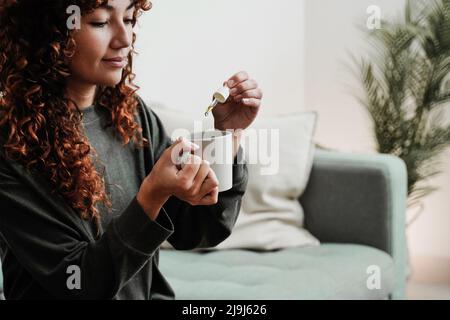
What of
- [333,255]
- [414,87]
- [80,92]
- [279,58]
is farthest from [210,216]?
[279,58]

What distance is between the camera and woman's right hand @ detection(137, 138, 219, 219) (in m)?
0.97

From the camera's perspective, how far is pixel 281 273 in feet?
6.80

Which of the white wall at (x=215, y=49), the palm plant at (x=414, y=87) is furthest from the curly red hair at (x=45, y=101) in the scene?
the palm plant at (x=414, y=87)

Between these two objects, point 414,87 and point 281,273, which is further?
point 414,87

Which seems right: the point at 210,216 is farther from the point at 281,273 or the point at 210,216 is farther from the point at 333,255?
the point at 333,255

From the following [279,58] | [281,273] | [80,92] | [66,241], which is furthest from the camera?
[279,58]

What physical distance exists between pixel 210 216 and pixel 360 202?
3.90 feet

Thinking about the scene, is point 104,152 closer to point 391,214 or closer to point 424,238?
point 391,214

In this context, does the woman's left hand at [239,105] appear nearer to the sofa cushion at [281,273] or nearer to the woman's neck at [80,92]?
the woman's neck at [80,92]

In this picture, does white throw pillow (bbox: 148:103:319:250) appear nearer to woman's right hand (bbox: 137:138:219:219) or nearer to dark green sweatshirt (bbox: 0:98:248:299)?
dark green sweatshirt (bbox: 0:98:248:299)

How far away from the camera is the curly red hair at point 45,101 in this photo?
1137mm

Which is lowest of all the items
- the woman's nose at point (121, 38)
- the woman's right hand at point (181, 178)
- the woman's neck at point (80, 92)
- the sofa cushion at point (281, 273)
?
the sofa cushion at point (281, 273)

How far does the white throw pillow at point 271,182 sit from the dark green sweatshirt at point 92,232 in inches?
41.3

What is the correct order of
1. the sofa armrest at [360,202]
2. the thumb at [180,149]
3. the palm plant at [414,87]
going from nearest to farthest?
the thumb at [180,149], the sofa armrest at [360,202], the palm plant at [414,87]
